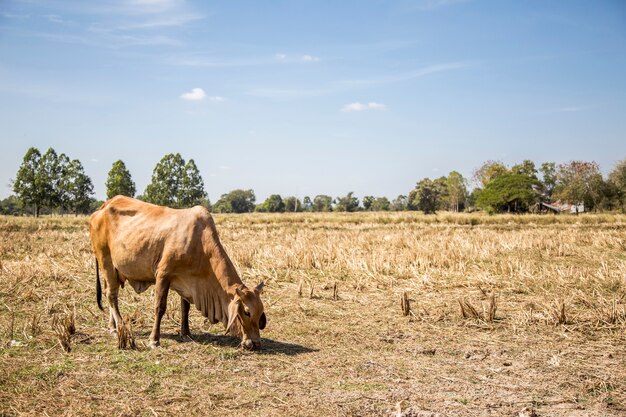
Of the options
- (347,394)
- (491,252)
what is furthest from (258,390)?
(491,252)

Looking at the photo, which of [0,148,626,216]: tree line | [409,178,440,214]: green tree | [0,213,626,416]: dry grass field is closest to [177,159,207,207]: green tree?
[0,148,626,216]: tree line

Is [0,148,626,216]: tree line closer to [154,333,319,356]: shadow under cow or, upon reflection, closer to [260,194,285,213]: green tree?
[260,194,285,213]: green tree

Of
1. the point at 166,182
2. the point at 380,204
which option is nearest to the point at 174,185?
the point at 166,182

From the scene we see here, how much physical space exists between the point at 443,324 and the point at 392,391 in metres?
3.32

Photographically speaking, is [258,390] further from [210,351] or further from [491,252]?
[491,252]

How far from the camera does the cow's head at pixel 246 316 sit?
6.73m

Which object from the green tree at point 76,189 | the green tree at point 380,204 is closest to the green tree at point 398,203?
the green tree at point 380,204

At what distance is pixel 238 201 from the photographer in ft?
423

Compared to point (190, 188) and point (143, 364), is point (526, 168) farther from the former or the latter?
point (143, 364)

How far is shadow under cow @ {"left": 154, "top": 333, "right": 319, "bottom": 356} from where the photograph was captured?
22.4 ft

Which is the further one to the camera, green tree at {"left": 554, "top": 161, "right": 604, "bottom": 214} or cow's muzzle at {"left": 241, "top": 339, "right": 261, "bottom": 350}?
green tree at {"left": 554, "top": 161, "right": 604, "bottom": 214}

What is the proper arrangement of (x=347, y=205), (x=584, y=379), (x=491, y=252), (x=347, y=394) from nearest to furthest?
(x=347, y=394) → (x=584, y=379) → (x=491, y=252) → (x=347, y=205)

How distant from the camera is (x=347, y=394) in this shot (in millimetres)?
5230

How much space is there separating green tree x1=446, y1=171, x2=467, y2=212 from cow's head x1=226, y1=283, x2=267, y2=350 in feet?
290
